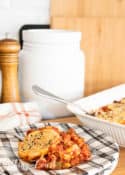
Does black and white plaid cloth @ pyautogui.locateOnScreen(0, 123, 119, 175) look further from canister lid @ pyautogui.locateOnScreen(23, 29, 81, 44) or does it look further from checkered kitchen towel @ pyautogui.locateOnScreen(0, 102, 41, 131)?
canister lid @ pyautogui.locateOnScreen(23, 29, 81, 44)

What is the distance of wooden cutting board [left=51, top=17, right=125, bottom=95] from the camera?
3.63 ft

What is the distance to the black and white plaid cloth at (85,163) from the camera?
1.83ft

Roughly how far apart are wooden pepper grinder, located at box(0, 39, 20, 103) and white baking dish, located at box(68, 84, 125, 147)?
143 millimetres

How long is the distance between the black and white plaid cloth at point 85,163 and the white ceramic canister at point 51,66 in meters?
0.16

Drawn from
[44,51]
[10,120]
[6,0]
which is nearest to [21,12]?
[6,0]

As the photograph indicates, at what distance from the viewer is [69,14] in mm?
1092

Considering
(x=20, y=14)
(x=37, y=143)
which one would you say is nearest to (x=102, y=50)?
(x=20, y=14)

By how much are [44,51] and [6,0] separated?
24 centimetres

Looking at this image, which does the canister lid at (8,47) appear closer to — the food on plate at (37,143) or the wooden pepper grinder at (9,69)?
the wooden pepper grinder at (9,69)

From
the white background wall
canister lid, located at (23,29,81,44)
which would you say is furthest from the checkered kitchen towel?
the white background wall

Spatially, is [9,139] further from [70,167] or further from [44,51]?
[44,51]

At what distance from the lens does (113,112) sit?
31.5 inches

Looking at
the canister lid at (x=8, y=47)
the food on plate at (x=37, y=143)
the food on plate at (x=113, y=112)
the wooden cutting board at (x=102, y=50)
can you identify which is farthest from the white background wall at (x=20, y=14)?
the food on plate at (x=37, y=143)

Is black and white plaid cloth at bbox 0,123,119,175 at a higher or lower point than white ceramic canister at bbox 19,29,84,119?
lower
